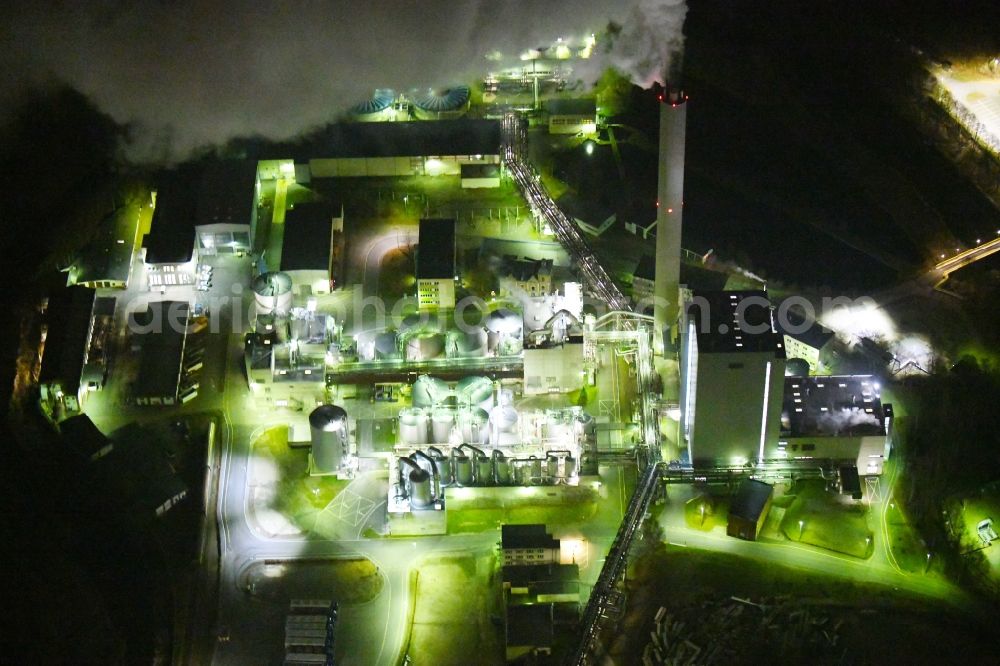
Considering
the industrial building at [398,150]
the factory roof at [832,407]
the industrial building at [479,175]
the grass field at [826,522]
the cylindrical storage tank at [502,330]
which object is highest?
the industrial building at [398,150]

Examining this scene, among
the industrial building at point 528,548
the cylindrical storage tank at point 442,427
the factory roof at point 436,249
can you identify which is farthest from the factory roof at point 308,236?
the industrial building at point 528,548

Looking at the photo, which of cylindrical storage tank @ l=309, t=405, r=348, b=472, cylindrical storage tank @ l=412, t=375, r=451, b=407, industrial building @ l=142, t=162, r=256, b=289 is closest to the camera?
cylindrical storage tank @ l=309, t=405, r=348, b=472

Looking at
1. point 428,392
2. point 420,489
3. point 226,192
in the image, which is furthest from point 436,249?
point 420,489

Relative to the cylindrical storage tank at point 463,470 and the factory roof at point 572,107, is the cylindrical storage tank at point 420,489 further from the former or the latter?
the factory roof at point 572,107

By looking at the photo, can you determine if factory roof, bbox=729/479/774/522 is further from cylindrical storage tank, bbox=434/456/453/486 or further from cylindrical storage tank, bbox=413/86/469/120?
cylindrical storage tank, bbox=413/86/469/120

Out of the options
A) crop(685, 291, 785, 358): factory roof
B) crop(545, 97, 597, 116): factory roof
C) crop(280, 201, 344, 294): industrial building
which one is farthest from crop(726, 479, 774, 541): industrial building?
crop(545, 97, 597, 116): factory roof

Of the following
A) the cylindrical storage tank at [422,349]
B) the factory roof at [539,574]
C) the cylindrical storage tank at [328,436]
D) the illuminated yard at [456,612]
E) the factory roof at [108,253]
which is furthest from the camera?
the factory roof at [108,253]

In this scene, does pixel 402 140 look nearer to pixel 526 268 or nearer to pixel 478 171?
pixel 478 171
